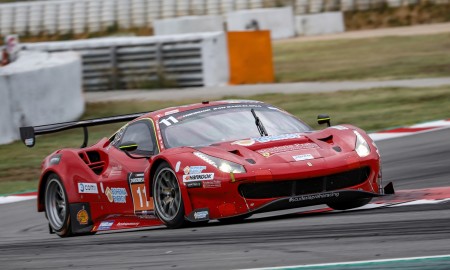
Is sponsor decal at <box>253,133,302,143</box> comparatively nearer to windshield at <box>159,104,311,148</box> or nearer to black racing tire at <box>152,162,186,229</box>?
windshield at <box>159,104,311,148</box>

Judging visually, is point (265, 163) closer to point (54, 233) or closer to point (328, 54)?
point (54, 233)

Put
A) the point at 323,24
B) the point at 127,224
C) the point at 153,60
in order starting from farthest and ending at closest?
1. the point at 323,24
2. the point at 153,60
3. the point at 127,224

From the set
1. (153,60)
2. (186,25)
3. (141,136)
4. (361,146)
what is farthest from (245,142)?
(186,25)

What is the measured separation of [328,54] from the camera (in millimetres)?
30094

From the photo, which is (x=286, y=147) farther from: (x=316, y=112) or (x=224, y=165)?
(x=316, y=112)

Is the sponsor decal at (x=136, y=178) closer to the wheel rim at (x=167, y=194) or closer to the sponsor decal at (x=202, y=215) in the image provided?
the wheel rim at (x=167, y=194)

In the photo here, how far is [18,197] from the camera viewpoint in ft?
43.5

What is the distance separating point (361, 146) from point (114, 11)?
107 feet

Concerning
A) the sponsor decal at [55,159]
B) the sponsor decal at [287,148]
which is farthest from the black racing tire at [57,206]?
the sponsor decal at [287,148]

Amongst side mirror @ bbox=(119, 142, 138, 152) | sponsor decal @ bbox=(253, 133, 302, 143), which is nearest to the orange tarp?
side mirror @ bbox=(119, 142, 138, 152)

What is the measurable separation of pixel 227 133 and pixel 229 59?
1566 centimetres

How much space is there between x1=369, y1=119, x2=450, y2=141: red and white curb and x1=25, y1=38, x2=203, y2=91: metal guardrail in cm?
959

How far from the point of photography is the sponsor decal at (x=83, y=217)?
1027 cm

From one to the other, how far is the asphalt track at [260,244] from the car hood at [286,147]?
18.6 inches
